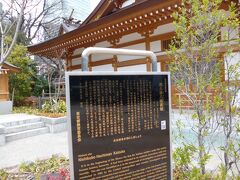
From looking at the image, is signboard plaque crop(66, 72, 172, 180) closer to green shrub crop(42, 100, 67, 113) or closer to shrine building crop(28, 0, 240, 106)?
shrine building crop(28, 0, 240, 106)

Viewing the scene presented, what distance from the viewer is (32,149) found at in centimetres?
652

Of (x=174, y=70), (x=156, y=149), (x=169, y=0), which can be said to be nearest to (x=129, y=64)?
(x=169, y=0)

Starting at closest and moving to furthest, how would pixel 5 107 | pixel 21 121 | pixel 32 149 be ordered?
1. pixel 32 149
2. pixel 21 121
3. pixel 5 107

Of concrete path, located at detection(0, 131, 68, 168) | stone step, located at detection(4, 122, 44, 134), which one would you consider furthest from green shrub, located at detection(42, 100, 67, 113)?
concrete path, located at detection(0, 131, 68, 168)

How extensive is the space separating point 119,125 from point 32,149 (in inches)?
200

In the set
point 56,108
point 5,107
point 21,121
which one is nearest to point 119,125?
point 21,121

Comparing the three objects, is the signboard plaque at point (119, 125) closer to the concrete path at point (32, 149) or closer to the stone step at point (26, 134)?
the concrete path at point (32, 149)

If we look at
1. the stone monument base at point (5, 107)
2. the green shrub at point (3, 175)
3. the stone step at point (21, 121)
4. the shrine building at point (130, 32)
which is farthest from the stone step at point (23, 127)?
→ the stone monument base at point (5, 107)

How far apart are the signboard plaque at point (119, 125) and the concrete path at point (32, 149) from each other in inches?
138

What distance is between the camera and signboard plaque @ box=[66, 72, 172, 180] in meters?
1.93

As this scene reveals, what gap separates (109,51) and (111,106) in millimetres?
480

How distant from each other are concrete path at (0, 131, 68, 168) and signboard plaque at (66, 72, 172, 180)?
352 centimetres

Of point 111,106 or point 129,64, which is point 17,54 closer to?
point 129,64

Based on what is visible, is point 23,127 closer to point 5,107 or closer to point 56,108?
point 56,108
